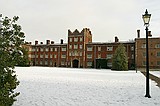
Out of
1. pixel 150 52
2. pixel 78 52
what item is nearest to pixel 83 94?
pixel 150 52

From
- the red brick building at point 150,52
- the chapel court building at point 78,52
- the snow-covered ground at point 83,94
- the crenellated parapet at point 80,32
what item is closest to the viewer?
the snow-covered ground at point 83,94

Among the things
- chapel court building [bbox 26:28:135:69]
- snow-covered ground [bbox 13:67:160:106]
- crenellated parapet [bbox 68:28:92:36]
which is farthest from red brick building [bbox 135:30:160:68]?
snow-covered ground [bbox 13:67:160:106]

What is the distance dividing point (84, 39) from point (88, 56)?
242 inches

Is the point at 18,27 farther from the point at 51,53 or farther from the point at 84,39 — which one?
the point at 51,53

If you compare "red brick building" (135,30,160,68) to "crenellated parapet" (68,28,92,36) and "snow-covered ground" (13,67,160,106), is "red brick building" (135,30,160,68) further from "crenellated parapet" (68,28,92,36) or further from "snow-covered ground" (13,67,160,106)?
"snow-covered ground" (13,67,160,106)

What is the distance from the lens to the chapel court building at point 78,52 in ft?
227

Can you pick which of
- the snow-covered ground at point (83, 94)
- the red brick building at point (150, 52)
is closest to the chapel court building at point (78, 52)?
the red brick building at point (150, 52)

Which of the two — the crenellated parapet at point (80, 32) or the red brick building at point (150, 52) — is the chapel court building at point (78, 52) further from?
the red brick building at point (150, 52)

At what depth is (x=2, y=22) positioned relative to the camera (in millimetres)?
6453

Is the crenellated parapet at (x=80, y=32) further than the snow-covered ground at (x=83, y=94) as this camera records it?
Yes

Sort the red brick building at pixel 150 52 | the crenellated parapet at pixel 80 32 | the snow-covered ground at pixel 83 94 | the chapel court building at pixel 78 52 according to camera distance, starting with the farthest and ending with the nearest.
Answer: the crenellated parapet at pixel 80 32 → the chapel court building at pixel 78 52 → the red brick building at pixel 150 52 → the snow-covered ground at pixel 83 94

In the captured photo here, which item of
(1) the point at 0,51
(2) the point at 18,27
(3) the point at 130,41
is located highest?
(3) the point at 130,41

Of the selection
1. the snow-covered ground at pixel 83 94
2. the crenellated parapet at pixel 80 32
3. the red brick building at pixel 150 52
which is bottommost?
the snow-covered ground at pixel 83 94

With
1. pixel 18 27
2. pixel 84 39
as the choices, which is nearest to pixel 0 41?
pixel 18 27
